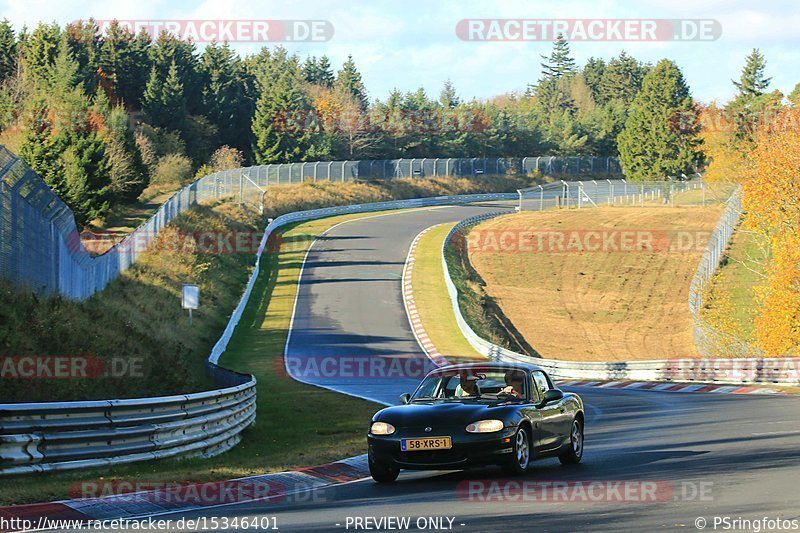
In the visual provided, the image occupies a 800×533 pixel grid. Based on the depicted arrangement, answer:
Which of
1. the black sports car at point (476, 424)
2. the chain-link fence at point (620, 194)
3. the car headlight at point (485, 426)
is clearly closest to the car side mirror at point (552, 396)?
Answer: the black sports car at point (476, 424)

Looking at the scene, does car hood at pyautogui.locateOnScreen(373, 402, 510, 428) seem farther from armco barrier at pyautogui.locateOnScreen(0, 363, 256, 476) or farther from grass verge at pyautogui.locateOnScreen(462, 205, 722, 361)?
grass verge at pyautogui.locateOnScreen(462, 205, 722, 361)

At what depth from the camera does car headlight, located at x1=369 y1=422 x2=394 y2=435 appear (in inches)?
493

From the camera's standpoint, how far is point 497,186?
119 m

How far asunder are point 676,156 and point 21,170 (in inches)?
3957

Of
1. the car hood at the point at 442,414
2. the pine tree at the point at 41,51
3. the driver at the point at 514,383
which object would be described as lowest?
the car hood at the point at 442,414

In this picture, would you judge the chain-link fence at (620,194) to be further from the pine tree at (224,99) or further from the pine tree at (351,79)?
the pine tree at (351,79)

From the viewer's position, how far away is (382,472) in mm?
12766

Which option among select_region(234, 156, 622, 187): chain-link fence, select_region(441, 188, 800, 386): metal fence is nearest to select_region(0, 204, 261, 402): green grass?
select_region(441, 188, 800, 386): metal fence

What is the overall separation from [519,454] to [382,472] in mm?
1595

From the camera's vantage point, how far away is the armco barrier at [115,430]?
12164 mm

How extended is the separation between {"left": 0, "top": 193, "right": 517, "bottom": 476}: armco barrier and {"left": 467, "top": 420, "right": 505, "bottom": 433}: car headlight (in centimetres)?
439
